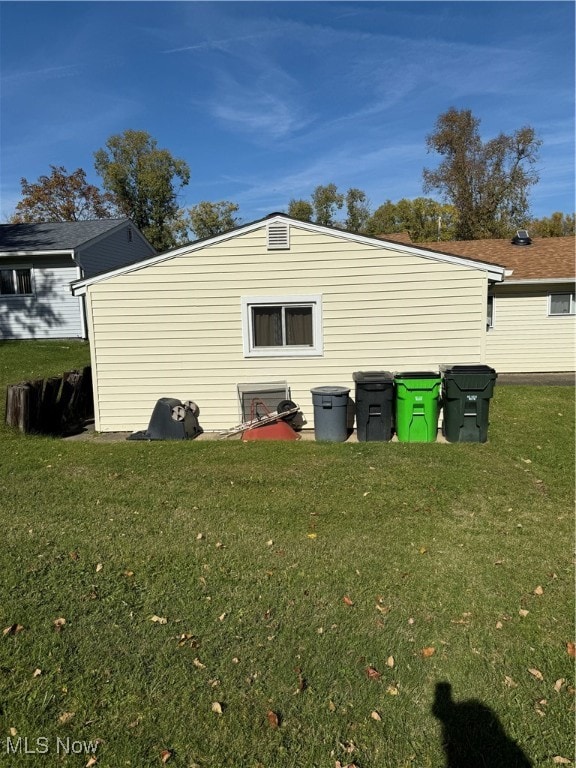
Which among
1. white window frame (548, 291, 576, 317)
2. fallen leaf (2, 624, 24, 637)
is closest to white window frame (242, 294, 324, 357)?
fallen leaf (2, 624, 24, 637)

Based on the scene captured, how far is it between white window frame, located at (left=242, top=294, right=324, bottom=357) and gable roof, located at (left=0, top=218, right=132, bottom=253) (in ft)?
39.0

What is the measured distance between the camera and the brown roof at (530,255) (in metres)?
15.2

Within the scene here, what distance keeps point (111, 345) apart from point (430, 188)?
30215 mm

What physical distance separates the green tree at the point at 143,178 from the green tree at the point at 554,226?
88.7 feet

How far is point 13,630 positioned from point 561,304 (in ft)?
51.5

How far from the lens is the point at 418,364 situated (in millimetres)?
9227

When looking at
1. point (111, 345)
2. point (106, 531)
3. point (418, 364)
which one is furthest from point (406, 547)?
point (111, 345)

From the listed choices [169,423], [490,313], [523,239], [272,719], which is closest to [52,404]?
[169,423]

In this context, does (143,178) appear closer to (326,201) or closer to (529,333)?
(326,201)

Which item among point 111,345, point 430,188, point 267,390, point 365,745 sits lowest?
point 365,745

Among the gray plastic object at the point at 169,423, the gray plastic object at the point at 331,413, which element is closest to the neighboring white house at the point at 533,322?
the gray plastic object at the point at 331,413

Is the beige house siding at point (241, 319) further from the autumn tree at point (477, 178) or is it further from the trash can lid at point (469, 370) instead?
the autumn tree at point (477, 178)

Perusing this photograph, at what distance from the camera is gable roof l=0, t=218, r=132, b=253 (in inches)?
755

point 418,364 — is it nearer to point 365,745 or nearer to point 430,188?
point 365,745
